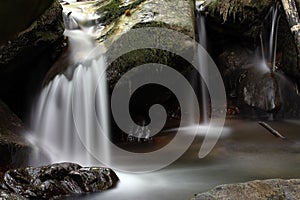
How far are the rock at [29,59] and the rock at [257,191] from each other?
12.2 ft

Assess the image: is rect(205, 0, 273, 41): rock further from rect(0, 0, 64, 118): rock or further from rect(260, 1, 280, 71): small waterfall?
rect(0, 0, 64, 118): rock

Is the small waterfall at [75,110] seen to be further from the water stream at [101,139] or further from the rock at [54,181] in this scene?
the rock at [54,181]

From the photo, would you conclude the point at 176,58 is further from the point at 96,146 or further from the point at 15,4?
the point at 15,4

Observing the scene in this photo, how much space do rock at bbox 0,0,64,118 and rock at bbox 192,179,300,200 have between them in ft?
12.2

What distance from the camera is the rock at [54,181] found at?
10.9ft

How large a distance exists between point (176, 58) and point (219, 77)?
2955 millimetres

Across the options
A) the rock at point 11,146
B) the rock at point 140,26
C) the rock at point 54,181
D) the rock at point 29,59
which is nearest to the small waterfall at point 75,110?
the rock at point 140,26

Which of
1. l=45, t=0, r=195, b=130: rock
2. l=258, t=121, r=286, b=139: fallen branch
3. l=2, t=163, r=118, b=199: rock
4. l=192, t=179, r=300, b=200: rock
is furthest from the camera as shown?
l=258, t=121, r=286, b=139: fallen branch

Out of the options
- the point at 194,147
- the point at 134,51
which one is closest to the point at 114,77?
the point at 134,51

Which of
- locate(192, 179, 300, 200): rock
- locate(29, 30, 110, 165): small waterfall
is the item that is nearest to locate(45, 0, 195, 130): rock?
locate(29, 30, 110, 165): small waterfall

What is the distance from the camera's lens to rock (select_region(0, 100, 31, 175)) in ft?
13.8

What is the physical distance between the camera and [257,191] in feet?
7.16

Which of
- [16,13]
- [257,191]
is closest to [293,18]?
[257,191]

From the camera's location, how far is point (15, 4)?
0.81m
